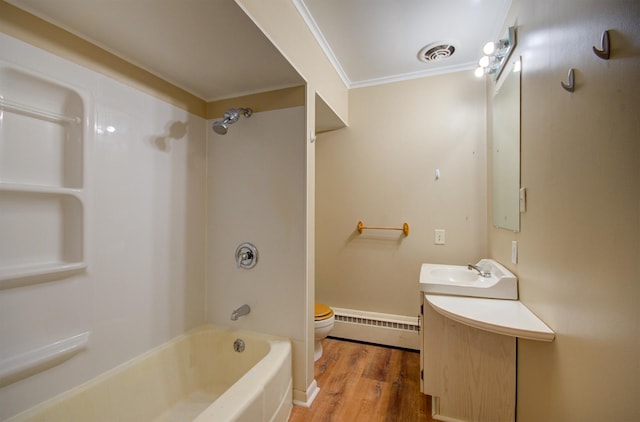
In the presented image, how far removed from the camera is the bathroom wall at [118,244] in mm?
1074

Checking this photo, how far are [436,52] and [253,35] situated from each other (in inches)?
61.0

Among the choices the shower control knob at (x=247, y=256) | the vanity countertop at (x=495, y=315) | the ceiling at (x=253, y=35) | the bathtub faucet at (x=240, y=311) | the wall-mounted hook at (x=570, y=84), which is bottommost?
the bathtub faucet at (x=240, y=311)

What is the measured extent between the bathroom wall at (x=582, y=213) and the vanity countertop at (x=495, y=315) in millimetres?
58

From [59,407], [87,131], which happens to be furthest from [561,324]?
[87,131]

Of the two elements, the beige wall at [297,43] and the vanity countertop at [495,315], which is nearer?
the vanity countertop at [495,315]

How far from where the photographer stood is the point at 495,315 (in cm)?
126

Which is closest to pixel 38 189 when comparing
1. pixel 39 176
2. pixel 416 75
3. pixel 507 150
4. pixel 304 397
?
pixel 39 176

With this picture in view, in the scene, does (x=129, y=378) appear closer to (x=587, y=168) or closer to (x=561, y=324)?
(x=561, y=324)

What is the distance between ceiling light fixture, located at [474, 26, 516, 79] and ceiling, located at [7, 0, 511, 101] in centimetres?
21

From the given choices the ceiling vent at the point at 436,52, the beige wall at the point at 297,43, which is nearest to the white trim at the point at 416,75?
the ceiling vent at the point at 436,52

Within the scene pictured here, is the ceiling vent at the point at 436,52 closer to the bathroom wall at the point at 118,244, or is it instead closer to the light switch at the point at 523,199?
the light switch at the point at 523,199

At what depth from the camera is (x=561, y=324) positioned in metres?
1.01

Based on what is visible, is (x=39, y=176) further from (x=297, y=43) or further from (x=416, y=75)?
(x=416, y=75)

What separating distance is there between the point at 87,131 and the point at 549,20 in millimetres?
2132
